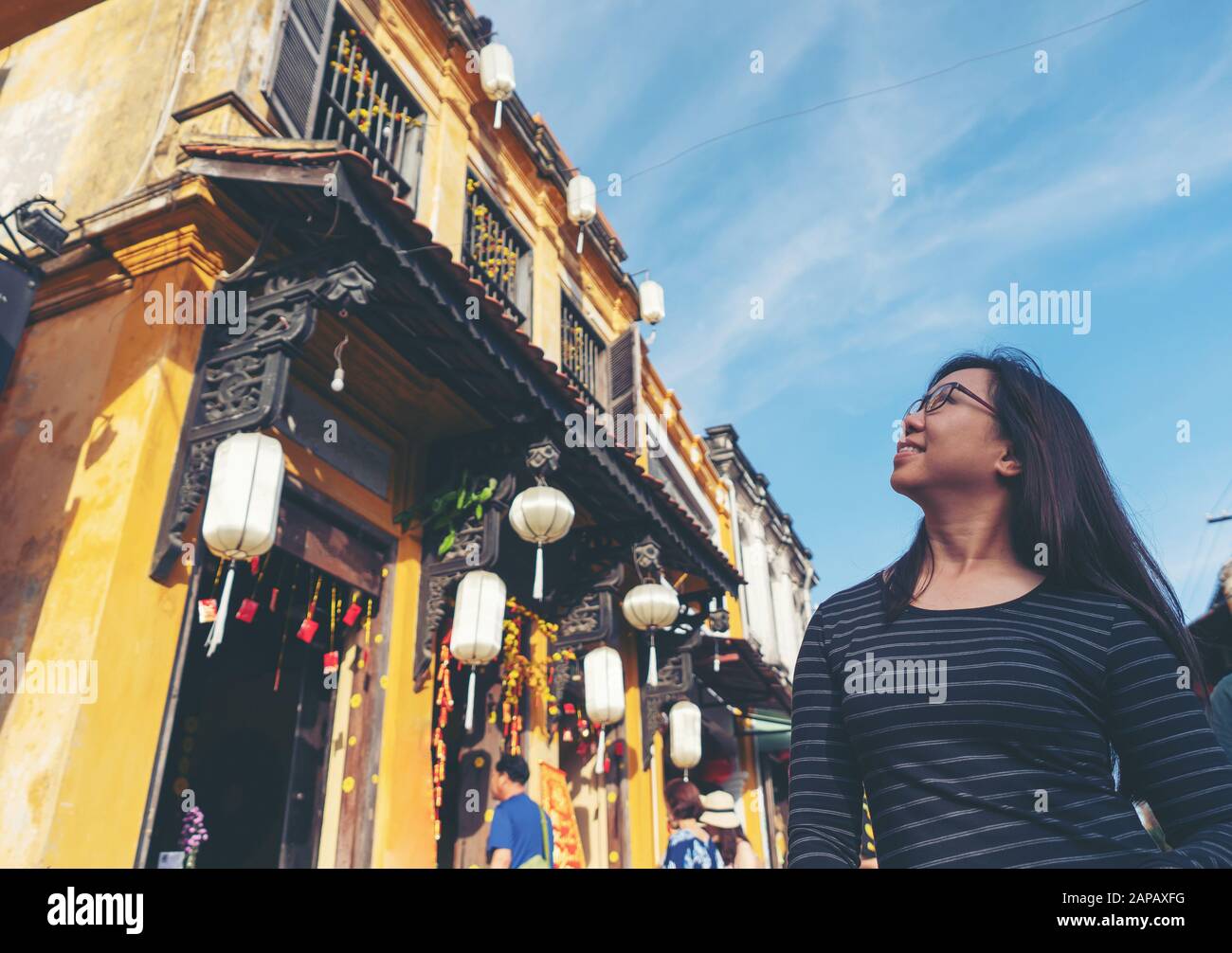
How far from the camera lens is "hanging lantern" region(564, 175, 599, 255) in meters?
11.2

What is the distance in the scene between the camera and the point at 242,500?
4496 mm

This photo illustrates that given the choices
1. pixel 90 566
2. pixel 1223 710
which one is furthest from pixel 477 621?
pixel 1223 710

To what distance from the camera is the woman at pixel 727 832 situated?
789cm

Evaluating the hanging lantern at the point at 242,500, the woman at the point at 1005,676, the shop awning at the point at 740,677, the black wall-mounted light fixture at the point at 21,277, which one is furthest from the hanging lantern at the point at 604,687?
the woman at the point at 1005,676

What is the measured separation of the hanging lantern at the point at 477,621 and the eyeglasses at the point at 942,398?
5011mm

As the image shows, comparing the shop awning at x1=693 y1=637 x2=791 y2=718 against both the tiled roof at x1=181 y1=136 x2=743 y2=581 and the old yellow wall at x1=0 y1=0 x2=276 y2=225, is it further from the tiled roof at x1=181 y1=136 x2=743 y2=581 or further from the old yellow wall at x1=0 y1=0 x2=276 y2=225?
the old yellow wall at x1=0 y1=0 x2=276 y2=225

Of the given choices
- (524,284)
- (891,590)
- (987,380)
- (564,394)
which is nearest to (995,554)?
(891,590)

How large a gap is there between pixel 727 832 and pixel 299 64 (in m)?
8.11

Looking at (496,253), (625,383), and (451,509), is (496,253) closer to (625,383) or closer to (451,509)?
(625,383)

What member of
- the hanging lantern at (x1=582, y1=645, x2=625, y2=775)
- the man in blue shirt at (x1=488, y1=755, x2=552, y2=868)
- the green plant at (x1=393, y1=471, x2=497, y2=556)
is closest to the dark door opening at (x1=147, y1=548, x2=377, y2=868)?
the green plant at (x1=393, y1=471, x2=497, y2=556)

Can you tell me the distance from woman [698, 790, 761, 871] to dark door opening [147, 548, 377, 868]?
3842 mm

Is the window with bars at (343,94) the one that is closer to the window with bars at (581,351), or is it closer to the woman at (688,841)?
the window with bars at (581,351)

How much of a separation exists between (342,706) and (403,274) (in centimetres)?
331

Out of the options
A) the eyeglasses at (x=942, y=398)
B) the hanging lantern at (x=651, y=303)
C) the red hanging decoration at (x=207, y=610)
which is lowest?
the eyeglasses at (x=942, y=398)
